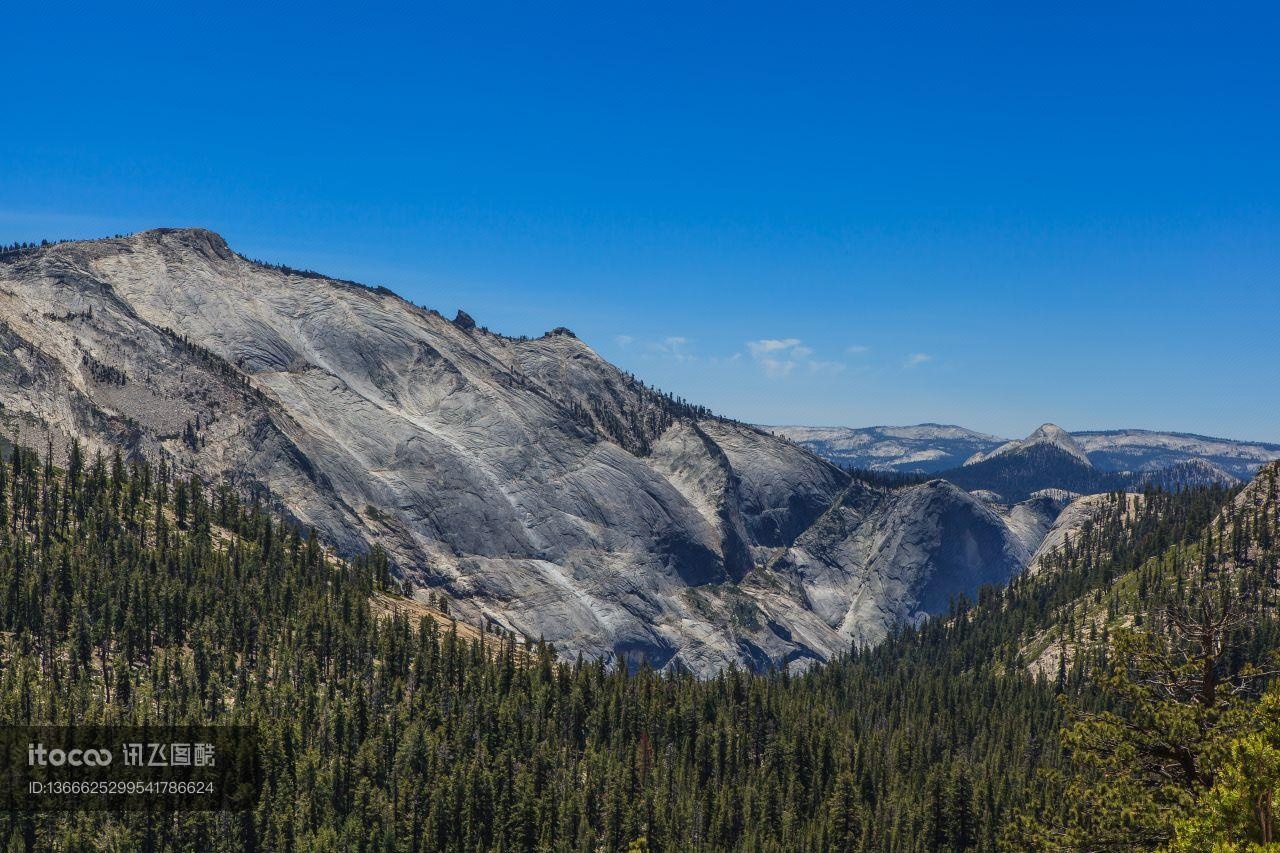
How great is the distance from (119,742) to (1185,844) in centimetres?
13216

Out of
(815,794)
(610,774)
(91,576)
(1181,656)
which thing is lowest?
(815,794)

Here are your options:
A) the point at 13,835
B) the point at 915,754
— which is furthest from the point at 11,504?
the point at 915,754

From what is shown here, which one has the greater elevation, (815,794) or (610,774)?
(610,774)

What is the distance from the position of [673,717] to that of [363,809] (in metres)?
67.0

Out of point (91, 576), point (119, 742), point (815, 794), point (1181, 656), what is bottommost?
point (815, 794)

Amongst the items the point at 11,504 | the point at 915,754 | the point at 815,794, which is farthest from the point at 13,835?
the point at 915,754

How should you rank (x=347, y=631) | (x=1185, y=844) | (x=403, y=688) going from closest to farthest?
(x=1185, y=844)
(x=403, y=688)
(x=347, y=631)

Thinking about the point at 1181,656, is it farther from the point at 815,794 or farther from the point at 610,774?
the point at 815,794

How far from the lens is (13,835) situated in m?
109

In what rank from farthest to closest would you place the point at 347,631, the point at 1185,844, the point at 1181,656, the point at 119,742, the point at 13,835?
the point at 347,631
the point at 119,742
the point at 13,835
the point at 1181,656
the point at 1185,844

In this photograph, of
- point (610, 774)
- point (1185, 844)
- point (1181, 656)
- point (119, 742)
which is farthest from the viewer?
point (610, 774)

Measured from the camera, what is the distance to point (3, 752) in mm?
115688

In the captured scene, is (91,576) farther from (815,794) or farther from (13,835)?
(815,794)

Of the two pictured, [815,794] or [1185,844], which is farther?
[815,794]
